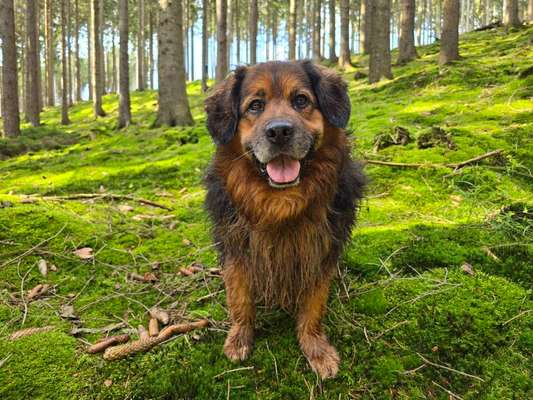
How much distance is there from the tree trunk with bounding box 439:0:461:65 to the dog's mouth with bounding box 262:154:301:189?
11753 mm

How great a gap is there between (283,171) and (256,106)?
0.57 m

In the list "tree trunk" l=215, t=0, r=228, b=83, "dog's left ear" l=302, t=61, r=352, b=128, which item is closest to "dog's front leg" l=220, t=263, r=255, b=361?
"dog's left ear" l=302, t=61, r=352, b=128

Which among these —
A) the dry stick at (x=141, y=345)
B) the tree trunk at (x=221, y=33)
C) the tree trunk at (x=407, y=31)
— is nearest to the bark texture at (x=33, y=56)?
the tree trunk at (x=221, y=33)

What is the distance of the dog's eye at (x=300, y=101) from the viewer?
2.88 m

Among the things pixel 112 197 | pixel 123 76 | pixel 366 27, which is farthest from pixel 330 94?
pixel 366 27

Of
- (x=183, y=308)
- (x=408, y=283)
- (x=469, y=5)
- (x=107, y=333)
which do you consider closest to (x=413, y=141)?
(x=408, y=283)

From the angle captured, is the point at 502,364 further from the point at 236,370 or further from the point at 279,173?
the point at 279,173

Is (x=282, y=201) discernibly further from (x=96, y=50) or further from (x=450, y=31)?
(x=96, y=50)

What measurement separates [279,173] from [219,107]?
30.9 inches

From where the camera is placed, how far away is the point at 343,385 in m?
2.45

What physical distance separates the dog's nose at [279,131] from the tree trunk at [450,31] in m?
11.8

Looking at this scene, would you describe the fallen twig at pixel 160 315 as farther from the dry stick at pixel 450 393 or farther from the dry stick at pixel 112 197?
the dry stick at pixel 112 197

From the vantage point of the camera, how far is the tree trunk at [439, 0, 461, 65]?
11859 mm

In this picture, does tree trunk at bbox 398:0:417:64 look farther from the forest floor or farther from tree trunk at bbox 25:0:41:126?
tree trunk at bbox 25:0:41:126
